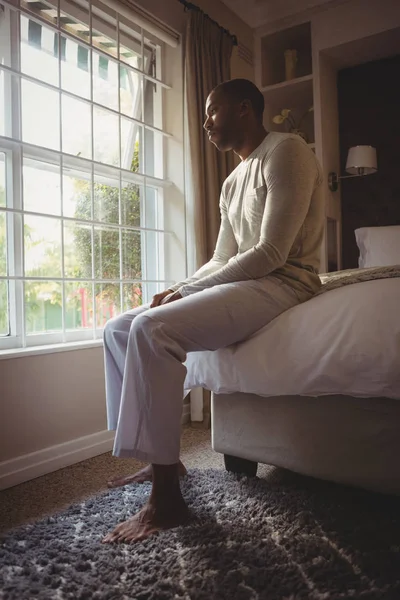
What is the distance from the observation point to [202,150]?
2883 mm

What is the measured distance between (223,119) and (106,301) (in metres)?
1.16

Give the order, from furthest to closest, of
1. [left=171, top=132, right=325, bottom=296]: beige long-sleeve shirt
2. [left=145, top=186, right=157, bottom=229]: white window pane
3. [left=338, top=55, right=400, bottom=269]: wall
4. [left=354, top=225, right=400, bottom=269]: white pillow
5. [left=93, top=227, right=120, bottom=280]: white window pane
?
[left=338, top=55, right=400, bottom=269]: wall < [left=145, top=186, right=157, bottom=229]: white window pane < [left=354, top=225, right=400, bottom=269]: white pillow < [left=93, top=227, right=120, bottom=280]: white window pane < [left=171, top=132, right=325, bottom=296]: beige long-sleeve shirt

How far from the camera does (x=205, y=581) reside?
43.8 inches

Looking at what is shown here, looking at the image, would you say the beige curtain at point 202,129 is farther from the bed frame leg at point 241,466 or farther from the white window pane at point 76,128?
the bed frame leg at point 241,466

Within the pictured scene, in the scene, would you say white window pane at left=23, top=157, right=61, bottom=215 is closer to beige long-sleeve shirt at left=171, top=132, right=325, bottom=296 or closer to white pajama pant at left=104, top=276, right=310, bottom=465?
beige long-sleeve shirt at left=171, top=132, right=325, bottom=296

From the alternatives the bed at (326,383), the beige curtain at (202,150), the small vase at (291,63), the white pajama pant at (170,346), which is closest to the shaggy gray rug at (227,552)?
the bed at (326,383)

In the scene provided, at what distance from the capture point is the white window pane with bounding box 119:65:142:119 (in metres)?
2.82

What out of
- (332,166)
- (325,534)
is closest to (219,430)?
(325,534)

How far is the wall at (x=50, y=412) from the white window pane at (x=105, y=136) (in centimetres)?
107

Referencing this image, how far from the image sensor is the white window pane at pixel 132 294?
2721 millimetres

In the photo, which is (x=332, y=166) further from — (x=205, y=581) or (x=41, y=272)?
(x=205, y=581)

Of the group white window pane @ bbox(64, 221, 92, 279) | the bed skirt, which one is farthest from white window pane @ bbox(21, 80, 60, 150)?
the bed skirt

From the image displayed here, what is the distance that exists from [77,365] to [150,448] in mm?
936

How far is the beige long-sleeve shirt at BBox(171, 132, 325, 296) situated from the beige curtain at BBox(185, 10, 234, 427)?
2.94ft
